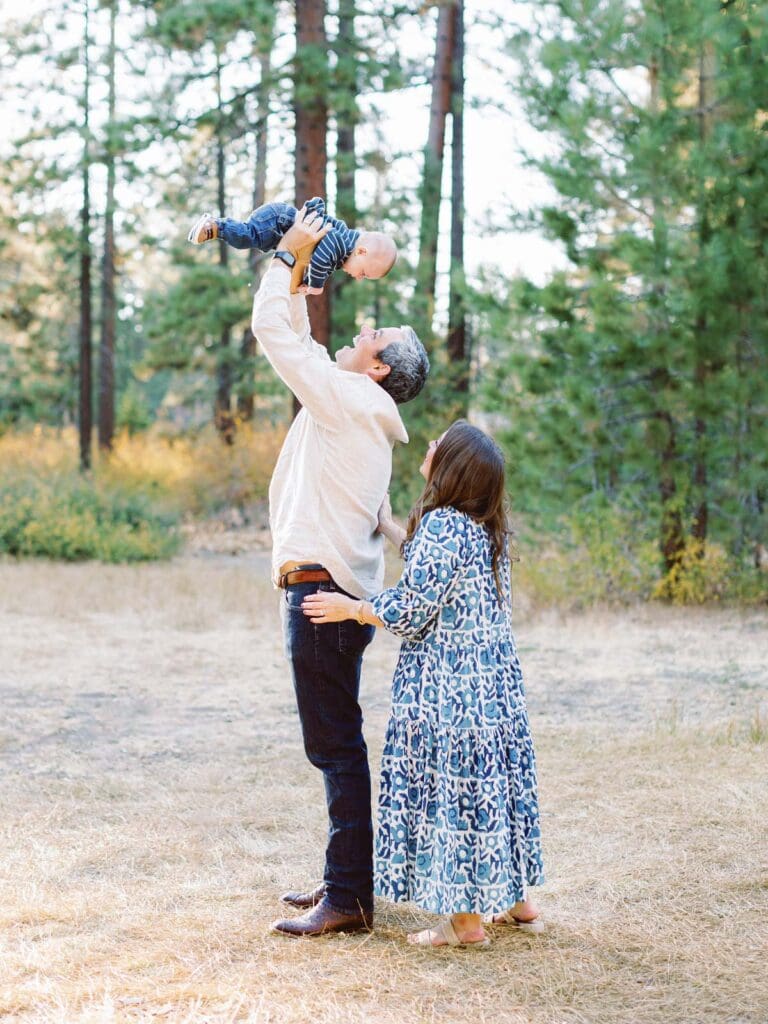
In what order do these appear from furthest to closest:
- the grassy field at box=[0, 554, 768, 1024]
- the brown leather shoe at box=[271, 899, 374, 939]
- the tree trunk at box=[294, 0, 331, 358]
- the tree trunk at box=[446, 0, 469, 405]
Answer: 1. the tree trunk at box=[446, 0, 469, 405]
2. the tree trunk at box=[294, 0, 331, 358]
3. the brown leather shoe at box=[271, 899, 374, 939]
4. the grassy field at box=[0, 554, 768, 1024]

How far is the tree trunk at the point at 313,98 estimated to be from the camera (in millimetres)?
11352

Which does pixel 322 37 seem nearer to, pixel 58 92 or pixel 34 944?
pixel 58 92

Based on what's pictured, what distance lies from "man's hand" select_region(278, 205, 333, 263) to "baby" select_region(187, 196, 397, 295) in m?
0.02

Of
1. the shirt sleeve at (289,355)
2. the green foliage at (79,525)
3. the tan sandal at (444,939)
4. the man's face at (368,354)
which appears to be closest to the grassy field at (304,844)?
the tan sandal at (444,939)

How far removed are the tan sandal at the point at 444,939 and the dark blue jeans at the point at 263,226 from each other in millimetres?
1938

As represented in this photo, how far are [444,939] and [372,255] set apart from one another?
6.18 ft

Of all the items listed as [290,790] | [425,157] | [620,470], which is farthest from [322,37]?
[290,790]

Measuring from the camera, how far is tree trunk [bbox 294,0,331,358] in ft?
37.2

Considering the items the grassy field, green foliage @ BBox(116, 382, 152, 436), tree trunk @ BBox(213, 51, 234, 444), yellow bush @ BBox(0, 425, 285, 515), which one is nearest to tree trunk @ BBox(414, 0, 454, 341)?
yellow bush @ BBox(0, 425, 285, 515)

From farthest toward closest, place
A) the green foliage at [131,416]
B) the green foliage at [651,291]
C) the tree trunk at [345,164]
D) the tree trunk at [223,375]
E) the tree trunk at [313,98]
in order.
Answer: the green foliage at [131,416], the tree trunk at [223,375], the tree trunk at [345,164], the tree trunk at [313,98], the green foliage at [651,291]

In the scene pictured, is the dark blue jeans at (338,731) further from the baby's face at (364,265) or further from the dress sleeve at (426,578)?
the baby's face at (364,265)

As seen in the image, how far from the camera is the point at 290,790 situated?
5.14 meters

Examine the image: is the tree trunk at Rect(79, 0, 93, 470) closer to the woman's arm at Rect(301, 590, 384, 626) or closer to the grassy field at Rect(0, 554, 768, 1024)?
the grassy field at Rect(0, 554, 768, 1024)

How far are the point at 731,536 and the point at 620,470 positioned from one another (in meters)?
1.06
